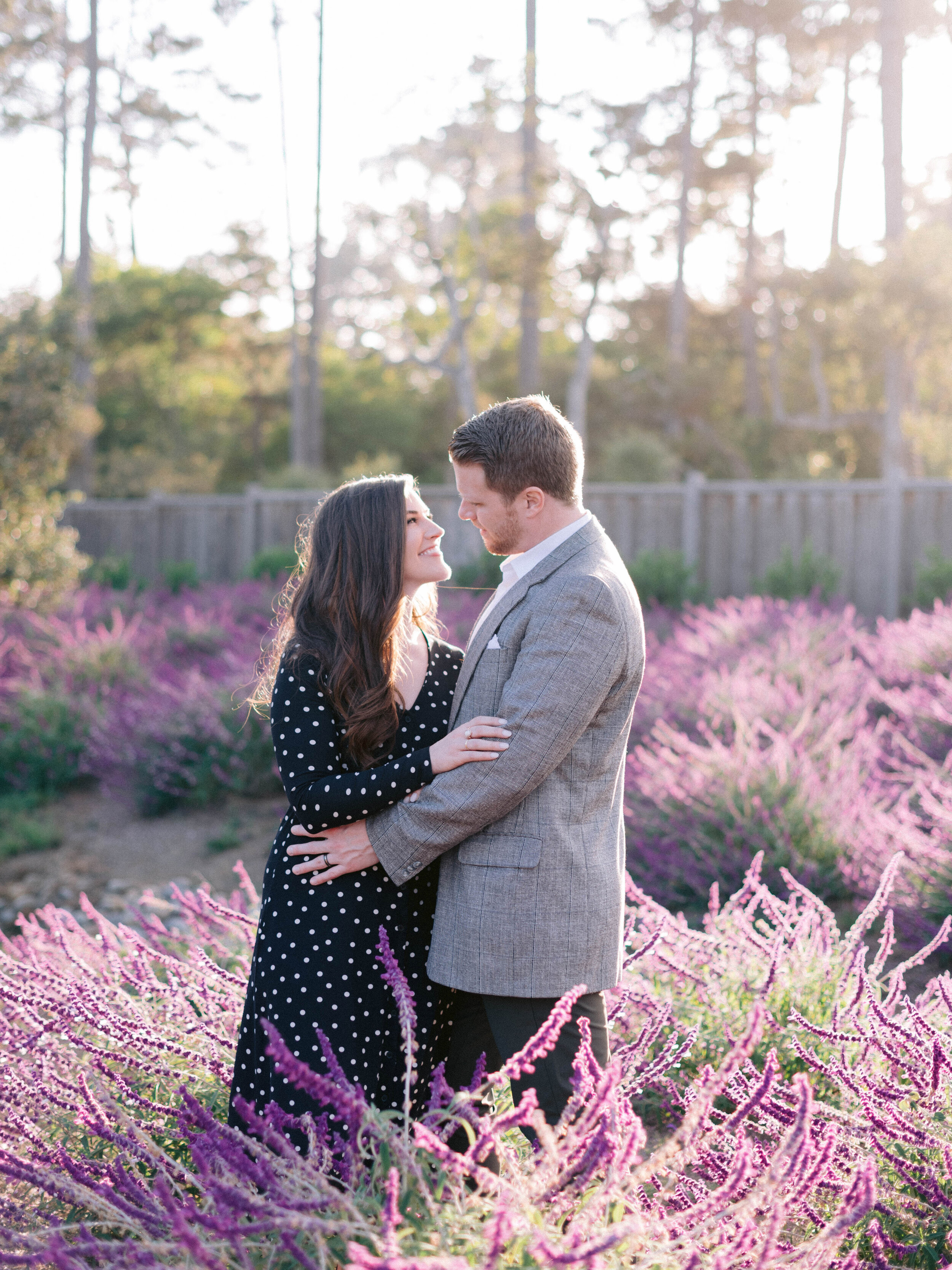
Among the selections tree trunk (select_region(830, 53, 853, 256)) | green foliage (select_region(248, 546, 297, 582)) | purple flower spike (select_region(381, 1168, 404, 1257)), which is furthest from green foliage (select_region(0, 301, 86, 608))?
tree trunk (select_region(830, 53, 853, 256))

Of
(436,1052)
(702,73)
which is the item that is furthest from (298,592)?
(702,73)

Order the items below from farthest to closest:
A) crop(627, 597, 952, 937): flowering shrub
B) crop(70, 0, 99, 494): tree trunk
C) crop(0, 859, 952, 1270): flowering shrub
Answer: crop(70, 0, 99, 494): tree trunk < crop(627, 597, 952, 937): flowering shrub < crop(0, 859, 952, 1270): flowering shrub

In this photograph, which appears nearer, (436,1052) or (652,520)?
(436,1052)

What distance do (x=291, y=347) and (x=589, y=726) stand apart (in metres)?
24.3

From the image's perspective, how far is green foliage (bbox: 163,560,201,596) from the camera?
1401 cm

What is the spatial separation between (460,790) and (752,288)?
23.5 meters

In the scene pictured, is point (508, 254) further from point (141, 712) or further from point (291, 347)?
point (141, 712)

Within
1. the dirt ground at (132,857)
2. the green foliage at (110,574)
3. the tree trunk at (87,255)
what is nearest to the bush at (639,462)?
the green foliage at (110,574)

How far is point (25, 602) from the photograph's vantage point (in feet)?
32.9

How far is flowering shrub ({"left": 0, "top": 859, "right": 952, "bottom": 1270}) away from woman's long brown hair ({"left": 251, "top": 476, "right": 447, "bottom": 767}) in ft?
1.79

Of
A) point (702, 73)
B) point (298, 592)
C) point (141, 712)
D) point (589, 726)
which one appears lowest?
point (141, 712)

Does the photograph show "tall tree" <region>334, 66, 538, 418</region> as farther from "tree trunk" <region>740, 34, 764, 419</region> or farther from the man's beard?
the man's beard

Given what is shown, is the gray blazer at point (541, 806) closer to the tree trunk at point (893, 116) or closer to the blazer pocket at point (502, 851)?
the blazer pocket at point (502, 851)

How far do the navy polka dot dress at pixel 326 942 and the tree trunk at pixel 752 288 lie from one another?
22.0 meters
